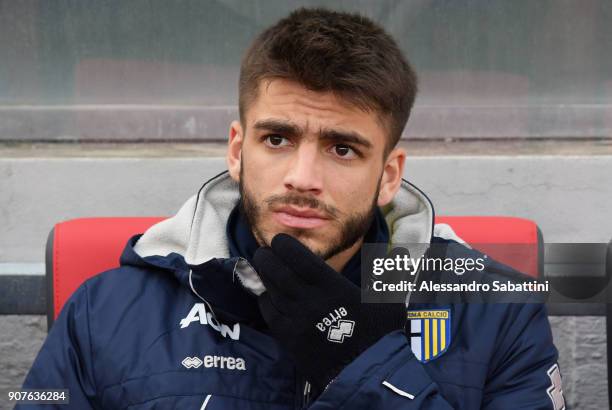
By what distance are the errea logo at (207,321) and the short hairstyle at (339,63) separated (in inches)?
17.1

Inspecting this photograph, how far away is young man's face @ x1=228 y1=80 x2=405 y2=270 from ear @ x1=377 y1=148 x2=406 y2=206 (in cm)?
10

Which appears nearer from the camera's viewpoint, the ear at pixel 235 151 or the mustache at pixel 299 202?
the mustache at pixel 299 202

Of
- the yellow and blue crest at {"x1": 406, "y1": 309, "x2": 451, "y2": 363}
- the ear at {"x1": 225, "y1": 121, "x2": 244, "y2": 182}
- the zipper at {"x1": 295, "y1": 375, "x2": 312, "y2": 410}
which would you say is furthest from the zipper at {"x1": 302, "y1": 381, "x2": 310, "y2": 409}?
the ear at {"x1": 225, "y1": 121, "x2": 244, "y2": 182}

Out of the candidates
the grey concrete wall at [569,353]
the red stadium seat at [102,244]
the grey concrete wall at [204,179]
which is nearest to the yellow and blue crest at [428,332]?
the red stadium seat at [102,244]

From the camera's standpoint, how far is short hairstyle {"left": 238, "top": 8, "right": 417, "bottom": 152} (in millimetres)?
1646

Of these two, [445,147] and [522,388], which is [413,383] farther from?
[445,147]

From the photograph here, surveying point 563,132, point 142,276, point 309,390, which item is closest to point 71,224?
point 142,276

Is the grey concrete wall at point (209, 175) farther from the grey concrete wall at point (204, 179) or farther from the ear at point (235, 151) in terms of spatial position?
the ear at point (235, 151)

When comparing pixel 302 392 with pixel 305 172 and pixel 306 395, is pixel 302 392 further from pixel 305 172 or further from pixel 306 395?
pixel 305 172

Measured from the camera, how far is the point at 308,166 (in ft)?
5.28

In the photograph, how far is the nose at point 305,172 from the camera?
1589 millimetres

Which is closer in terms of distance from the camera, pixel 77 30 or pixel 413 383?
pixel 413 383

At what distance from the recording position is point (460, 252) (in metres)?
1.83

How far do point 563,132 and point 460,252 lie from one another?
134cm
